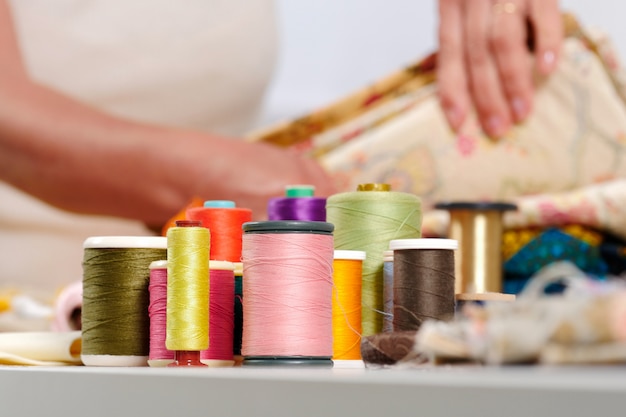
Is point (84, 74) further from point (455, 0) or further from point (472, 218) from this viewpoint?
point (472, 218)

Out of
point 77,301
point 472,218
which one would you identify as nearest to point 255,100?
point 472,218

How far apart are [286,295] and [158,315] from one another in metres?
0.12

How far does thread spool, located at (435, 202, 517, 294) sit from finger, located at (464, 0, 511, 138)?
0.44 meters

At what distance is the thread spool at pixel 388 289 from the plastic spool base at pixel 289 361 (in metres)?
0.08

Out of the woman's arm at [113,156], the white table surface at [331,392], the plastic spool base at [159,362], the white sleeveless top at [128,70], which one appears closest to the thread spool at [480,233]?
the woman's arm at [113,156]

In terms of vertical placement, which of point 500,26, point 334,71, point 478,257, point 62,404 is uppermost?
point 334,71

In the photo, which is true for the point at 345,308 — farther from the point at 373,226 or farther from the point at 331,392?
the point at 331,392

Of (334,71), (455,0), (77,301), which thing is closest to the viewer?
(77,301)

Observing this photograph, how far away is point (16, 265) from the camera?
2111 mm

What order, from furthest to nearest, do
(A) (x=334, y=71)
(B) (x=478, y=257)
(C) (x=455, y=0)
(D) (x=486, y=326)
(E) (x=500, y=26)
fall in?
(A) (x=334, y=71) → (C) (x=455, y=0) → (E) (x=500, y=26) → (B) (x=478, y=257) → (D) (x=486, y=326)

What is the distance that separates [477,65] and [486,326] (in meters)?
1.41

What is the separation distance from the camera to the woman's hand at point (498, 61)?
175cm

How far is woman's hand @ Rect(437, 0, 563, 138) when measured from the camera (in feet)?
5.75

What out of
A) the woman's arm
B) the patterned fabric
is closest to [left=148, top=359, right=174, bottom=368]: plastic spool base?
the woman's arm
